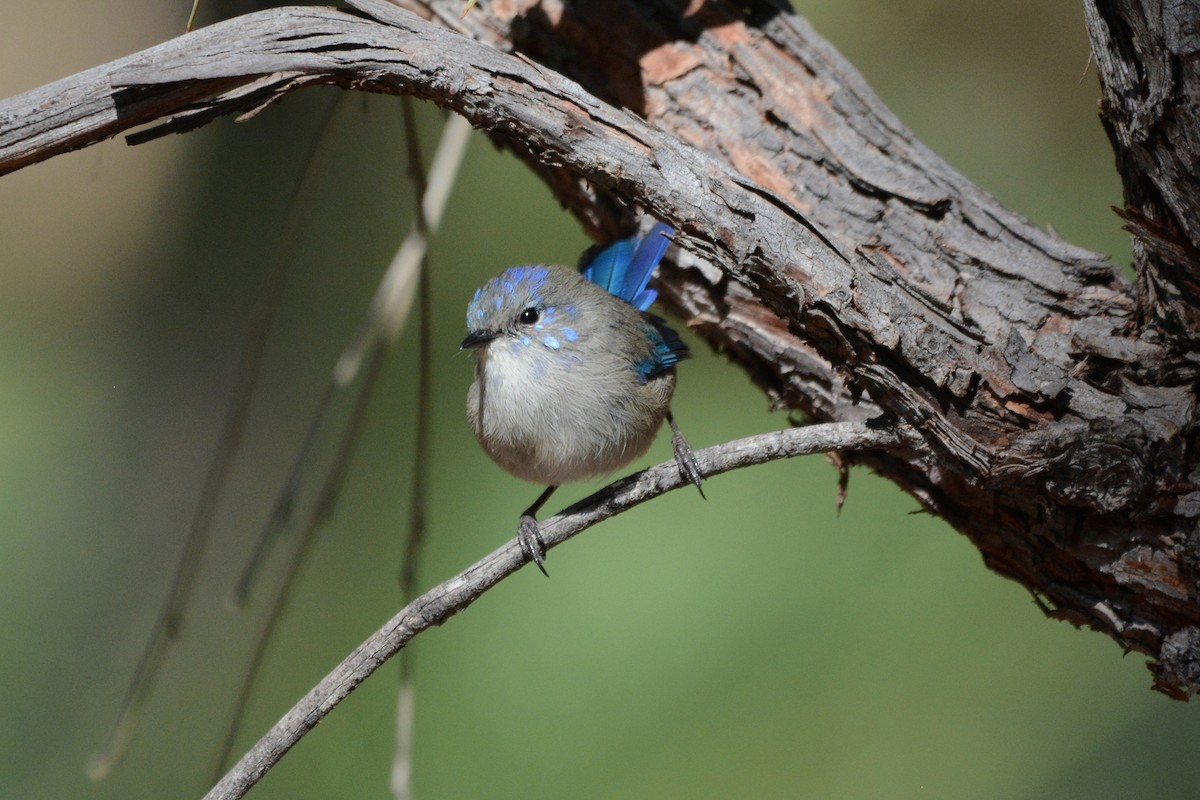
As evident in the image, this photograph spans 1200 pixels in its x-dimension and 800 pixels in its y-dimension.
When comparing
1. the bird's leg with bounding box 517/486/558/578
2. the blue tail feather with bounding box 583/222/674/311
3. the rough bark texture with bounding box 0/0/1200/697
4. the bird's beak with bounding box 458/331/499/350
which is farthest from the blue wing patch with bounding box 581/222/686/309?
the bird's leg with bounding box 517/486/558/578

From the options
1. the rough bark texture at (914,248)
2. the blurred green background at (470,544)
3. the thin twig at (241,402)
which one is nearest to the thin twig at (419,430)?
the thin twig at (241,402)

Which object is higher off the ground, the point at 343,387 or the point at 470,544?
the point at 470,544

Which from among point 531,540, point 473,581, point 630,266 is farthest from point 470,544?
point 473,581

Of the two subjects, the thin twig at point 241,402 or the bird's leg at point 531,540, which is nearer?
the bird's leg at point 531,540

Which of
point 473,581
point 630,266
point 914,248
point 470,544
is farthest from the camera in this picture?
point 470,544

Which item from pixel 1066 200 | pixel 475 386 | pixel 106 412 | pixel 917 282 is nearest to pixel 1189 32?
pixel 917 282

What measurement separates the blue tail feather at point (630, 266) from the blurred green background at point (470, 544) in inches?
40.5

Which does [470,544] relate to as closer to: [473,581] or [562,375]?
[562,375]

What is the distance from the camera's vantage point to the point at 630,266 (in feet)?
6.99

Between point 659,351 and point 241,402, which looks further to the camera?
point 659,351

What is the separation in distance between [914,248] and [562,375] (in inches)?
29.3

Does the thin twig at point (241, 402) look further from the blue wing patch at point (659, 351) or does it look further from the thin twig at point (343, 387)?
the blue wing patch at point (659, 351)

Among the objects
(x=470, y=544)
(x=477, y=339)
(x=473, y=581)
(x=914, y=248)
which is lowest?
(x=473, y=581)

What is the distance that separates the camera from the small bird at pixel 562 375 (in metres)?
1.93
